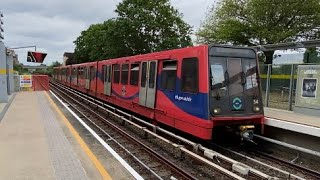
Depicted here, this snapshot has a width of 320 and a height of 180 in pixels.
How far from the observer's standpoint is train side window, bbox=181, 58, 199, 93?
10.0 m

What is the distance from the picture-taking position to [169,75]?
1166 centimetres

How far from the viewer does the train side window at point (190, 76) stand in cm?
1003

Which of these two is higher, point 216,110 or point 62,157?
point 216,110

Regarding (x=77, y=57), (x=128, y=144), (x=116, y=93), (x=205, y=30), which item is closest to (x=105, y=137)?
(x=128, y=144)

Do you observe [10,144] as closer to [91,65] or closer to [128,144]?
[128,144]

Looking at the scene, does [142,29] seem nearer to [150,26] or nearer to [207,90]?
[150,26]

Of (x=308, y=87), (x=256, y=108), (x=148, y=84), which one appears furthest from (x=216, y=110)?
(x=308, y=87)

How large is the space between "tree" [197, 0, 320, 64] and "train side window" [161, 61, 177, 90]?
809 inches

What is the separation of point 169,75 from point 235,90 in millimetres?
2283

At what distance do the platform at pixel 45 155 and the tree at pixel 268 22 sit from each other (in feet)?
71.8

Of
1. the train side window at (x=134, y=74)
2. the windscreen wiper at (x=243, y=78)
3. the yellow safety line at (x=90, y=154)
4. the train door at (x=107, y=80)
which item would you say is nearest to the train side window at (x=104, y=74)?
the train door at (x=107, y=80)

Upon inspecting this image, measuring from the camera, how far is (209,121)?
945 cm

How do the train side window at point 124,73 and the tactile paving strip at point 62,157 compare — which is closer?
the tactile paving strip at point 62,157

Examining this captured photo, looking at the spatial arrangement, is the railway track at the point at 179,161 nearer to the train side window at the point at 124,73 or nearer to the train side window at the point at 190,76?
the train side window at the point at 190,76
